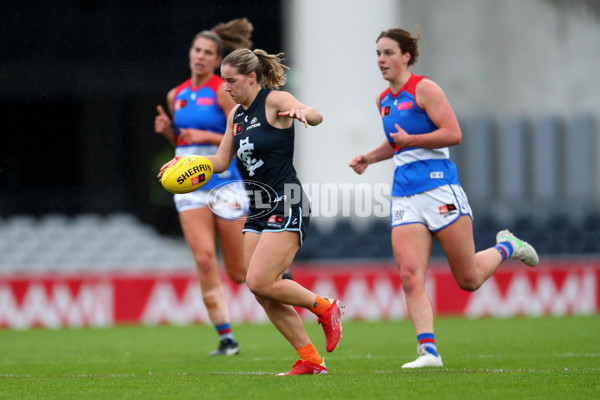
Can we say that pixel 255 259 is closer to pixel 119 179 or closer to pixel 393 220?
pixel 393 220

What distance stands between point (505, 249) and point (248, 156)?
245 centimetres

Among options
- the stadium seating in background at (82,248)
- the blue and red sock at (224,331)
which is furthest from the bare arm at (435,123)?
the stadium seating in background at (82,248)

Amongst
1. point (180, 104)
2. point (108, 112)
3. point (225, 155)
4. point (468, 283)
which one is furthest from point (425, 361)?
point (108, 112)

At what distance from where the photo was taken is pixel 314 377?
6.04 metres

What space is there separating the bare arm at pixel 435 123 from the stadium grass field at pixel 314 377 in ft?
5.16

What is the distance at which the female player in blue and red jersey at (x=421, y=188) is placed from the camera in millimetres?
6746

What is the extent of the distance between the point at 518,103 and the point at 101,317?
34.7 ft

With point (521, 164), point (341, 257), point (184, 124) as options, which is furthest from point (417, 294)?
point (521, 164)

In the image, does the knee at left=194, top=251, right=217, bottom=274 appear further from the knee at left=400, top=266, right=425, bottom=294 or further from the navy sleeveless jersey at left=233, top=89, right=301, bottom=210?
the knee at left=400, top=266, right=425, bottom=294

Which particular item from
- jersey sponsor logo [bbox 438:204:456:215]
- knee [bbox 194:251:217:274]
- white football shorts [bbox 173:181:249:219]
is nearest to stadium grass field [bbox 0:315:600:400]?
knee [bbox 194:251:217:274]

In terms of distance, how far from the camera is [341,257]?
51.7 feet

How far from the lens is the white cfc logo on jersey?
6.29 meters

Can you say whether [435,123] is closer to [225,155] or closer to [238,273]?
[225,155]

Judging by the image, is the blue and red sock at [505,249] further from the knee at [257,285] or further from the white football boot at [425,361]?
the knee at [257,285]
